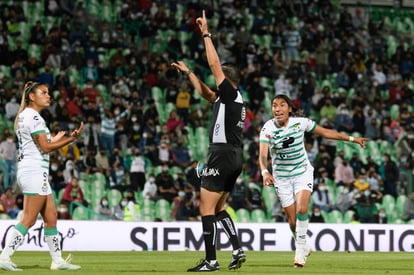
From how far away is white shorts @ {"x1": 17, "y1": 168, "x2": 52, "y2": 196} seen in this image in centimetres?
1269

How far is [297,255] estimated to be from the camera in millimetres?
14367

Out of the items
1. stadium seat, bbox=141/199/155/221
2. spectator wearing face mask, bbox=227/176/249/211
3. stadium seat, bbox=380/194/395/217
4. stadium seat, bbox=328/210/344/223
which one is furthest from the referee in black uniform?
stadium seat, bbox=380/194/395/217

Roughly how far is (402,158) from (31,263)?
17.9 meters

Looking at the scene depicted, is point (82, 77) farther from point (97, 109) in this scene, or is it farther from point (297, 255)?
point (297, 255)

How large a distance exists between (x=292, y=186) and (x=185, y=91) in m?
16.4

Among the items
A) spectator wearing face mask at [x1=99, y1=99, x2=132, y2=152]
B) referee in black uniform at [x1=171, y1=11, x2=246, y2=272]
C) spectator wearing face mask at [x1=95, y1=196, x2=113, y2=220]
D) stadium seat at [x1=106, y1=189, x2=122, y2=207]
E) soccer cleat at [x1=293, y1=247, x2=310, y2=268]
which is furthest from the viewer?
spectator wearing face mask at [x1=99, y1=99, x2=132, y2=152]

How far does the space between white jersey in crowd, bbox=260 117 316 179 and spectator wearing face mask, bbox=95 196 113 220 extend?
446 inches

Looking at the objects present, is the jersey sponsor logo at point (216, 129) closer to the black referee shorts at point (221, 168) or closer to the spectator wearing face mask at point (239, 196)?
the black referee shorts at point (221, 168)

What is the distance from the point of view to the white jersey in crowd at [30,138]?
41.9ft

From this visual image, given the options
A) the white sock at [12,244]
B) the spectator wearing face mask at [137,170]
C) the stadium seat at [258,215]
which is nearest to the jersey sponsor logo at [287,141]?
the white sock at [12,244]

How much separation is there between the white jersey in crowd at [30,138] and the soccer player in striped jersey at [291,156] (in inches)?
139

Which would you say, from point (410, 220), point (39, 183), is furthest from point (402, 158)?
point (39, 183)

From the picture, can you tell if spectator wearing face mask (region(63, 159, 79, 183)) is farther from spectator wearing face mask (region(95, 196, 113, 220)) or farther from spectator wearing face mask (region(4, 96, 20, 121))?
spectator wearing face mask (region(4, 96, 20, 121))

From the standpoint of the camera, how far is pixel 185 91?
31281 mm
